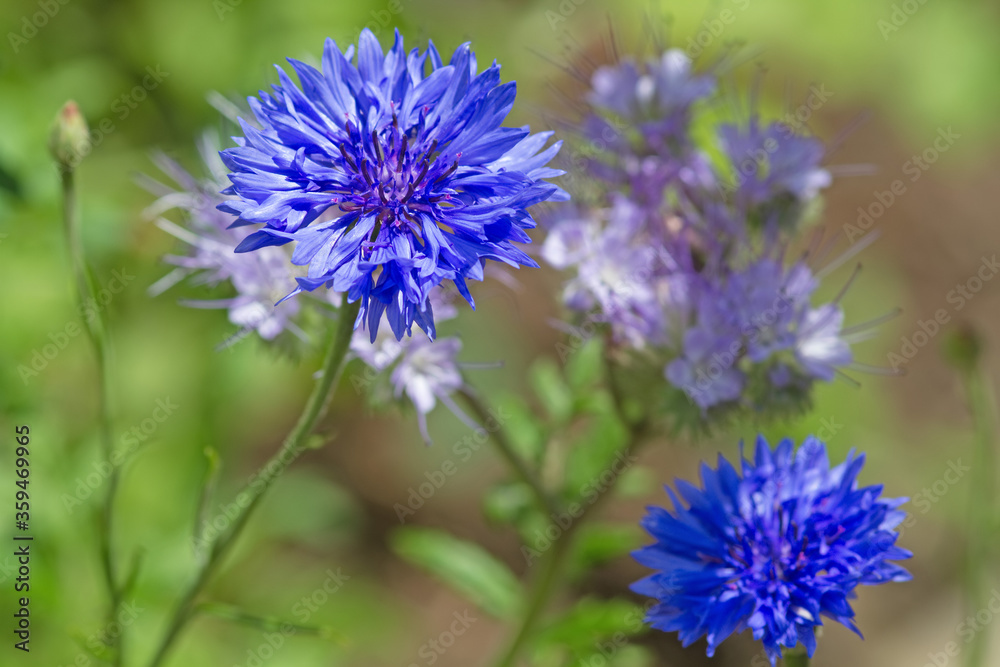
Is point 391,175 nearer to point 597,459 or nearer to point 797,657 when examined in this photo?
point 797,657

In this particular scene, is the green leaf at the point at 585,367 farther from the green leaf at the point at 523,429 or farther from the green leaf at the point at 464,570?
the green leaf at the point at 464,570

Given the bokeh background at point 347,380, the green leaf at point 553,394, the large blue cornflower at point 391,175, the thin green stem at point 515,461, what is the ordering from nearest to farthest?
the large blue cornflower at point 391,175 < the thin green stem at point 515,461 < the green leaf at point 553,394 < the bokeh background at point 347,380

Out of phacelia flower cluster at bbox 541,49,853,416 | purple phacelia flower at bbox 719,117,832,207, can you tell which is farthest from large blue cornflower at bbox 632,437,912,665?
purple phacelia flower at bbox 719,117,832,207

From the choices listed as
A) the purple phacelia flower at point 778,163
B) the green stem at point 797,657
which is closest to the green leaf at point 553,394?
the purple phacelia flower at point 778,163

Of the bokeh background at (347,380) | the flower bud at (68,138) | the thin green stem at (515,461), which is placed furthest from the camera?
the bokeh background at (347,380)

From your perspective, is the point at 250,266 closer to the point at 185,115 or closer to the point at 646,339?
the point at 646,339

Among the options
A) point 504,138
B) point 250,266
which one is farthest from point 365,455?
point 504,138

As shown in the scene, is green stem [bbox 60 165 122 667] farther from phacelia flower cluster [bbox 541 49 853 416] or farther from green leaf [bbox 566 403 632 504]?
green leaf [bbox 566 403 632 504]
